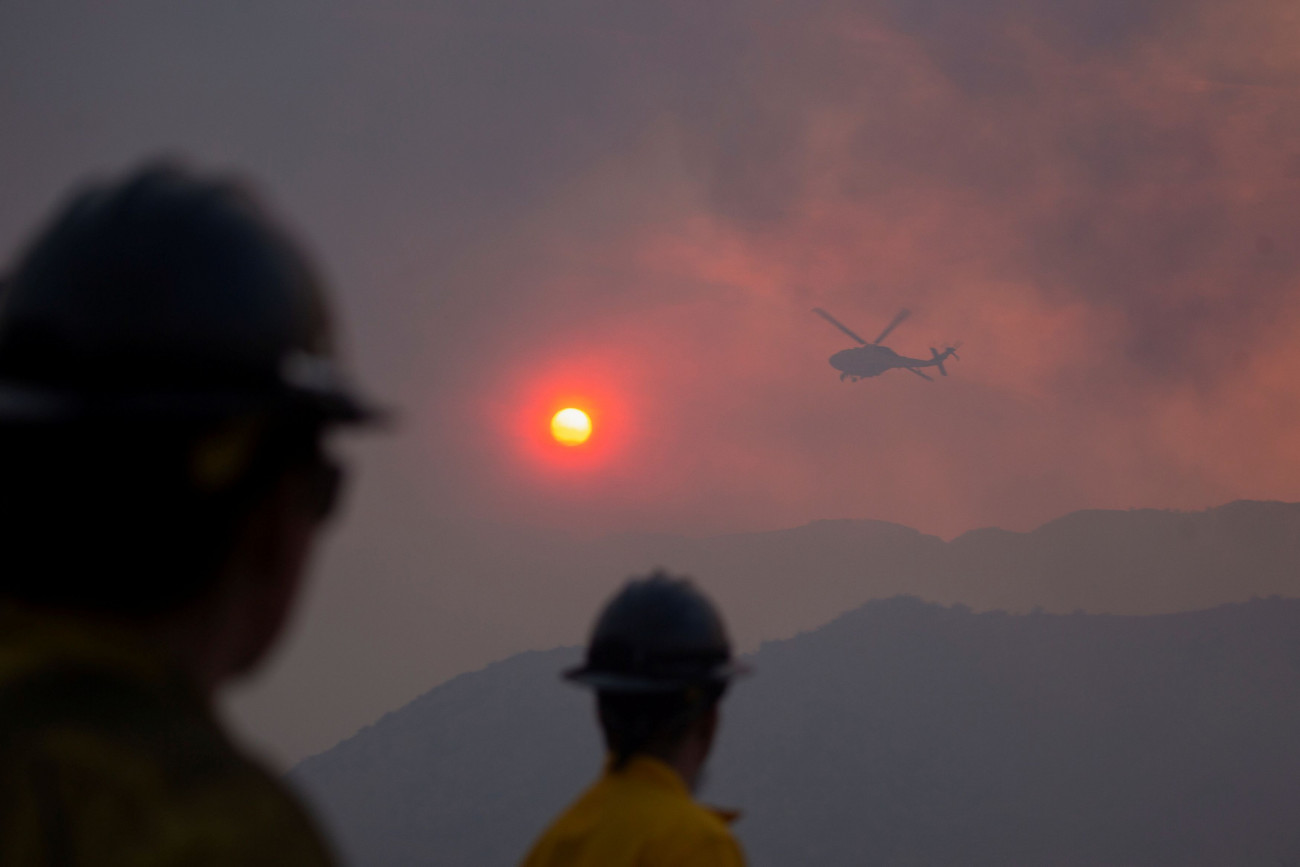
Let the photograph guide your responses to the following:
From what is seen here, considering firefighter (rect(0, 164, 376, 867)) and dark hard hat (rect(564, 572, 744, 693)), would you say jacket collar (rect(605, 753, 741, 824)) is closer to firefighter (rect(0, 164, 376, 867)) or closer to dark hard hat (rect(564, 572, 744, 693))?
dark hard hat (rect(564, 572, 744, 693))

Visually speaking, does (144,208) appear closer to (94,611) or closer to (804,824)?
(94,611)

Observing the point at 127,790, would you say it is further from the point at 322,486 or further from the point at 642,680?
the point at 642,680

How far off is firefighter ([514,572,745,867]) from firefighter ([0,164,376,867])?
8.97 ft

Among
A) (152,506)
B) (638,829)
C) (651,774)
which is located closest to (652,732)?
(651,774)

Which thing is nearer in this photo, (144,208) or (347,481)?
(144,208)

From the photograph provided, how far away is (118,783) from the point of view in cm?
133

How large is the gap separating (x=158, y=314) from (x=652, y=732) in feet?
12.0

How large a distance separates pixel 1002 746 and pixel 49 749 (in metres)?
186

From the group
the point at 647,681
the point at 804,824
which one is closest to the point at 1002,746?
the point at 804,824

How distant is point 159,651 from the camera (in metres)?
1.57

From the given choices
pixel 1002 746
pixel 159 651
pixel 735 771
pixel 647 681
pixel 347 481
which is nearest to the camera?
pixel 159 651

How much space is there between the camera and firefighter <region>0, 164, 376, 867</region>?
4.37ft

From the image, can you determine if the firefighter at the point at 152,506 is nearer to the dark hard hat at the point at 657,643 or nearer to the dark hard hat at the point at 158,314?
the dark hard hat at the point at 158,314

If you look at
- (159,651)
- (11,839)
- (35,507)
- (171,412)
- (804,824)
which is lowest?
(11,839)
